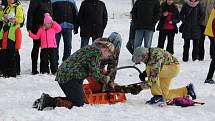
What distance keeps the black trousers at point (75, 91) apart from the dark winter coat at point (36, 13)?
12.4 feet

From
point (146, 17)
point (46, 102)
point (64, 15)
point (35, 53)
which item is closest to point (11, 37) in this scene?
point (35, 53)

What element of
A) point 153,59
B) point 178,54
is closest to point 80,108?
point 153,59

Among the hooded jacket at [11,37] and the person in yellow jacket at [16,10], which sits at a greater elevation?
the person in yellow jacket at [16,10]

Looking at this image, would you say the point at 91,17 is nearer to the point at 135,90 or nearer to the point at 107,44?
the point at 135,90

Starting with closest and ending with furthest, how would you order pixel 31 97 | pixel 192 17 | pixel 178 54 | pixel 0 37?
pixel 31 97 → pixel 0 37 → pixel 192 17 → pixel 178 54

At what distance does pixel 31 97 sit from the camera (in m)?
9.24

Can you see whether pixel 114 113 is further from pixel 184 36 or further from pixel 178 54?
pixel 178 54

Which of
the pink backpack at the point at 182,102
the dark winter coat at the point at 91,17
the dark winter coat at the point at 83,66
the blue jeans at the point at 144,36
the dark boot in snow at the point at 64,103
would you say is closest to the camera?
the dark winter coat at the point at 83,66

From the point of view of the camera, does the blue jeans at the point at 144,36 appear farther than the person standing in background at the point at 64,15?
Yes

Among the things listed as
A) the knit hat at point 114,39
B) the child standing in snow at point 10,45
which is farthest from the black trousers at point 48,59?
the knit hat at point 114,39

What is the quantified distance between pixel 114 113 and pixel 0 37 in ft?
16.2

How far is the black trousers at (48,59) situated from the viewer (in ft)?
38.7

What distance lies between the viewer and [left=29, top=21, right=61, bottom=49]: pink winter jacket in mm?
11641

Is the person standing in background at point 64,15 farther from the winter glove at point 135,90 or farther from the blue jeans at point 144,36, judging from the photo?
the winter glove at point 135,90
